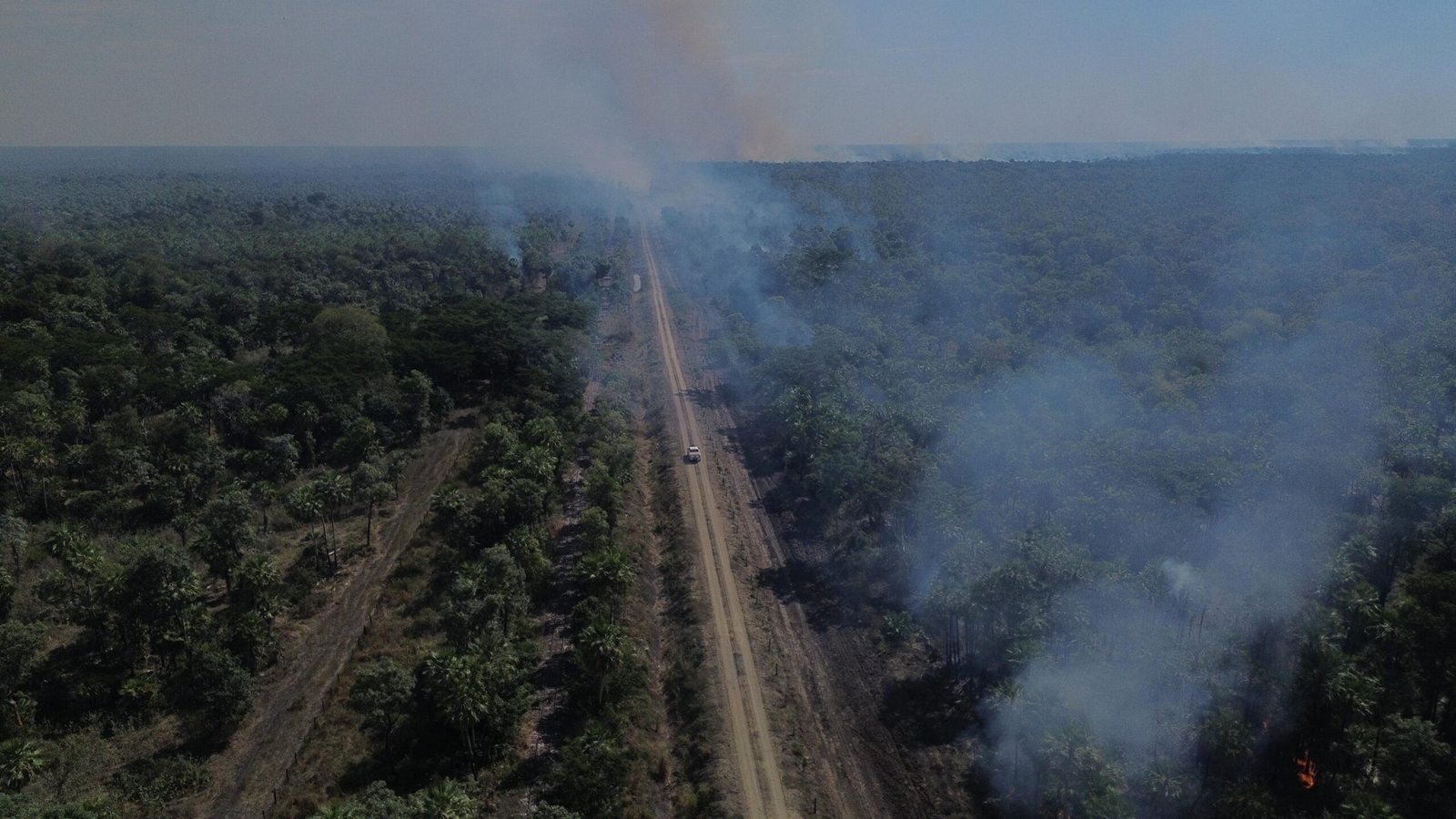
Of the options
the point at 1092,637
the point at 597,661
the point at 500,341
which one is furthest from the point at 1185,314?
the point at 597,661

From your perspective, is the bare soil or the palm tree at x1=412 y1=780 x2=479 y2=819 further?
the bare soil

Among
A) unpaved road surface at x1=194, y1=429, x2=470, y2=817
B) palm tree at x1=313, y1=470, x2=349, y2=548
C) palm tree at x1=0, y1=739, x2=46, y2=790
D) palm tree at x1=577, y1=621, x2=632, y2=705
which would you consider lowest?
unpaved road surface at x1=194, y1=429, x2=470, y2=817

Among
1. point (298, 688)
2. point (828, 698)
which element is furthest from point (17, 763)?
point (828, 698)

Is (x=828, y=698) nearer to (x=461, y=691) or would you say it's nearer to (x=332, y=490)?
(x=461, y=691)

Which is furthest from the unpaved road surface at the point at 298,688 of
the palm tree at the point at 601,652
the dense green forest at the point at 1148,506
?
the dense green forest at the point at 1148,506

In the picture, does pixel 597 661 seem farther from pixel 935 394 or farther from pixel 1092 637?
pixel 935 394

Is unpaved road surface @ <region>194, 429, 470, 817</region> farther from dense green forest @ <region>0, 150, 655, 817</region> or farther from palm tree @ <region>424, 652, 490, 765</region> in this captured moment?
palm tree @ <region>424, 652, 490, 765</region>

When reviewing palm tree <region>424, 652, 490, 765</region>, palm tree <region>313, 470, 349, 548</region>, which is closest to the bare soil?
palm tree <region>424, 652, 490, 765</region>
